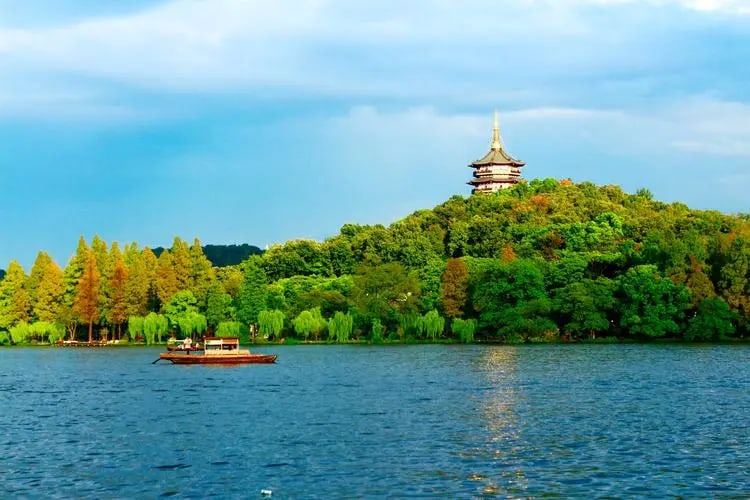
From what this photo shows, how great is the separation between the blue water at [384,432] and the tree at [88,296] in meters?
42.4

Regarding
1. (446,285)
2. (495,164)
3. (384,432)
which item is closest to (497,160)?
(495,164)

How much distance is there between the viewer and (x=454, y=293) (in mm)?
94312

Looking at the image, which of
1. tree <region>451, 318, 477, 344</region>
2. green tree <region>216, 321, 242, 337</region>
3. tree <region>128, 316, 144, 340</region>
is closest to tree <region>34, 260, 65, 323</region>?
tree <region>128, 316, 144, 340</region>

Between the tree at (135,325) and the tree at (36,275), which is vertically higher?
the tree at (36,275)

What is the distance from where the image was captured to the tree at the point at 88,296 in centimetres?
10044

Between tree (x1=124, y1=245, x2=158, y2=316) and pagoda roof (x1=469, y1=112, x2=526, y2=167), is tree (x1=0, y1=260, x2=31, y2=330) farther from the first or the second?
pagoda roof (x1=469, y1=112, x2=526, y2=167)

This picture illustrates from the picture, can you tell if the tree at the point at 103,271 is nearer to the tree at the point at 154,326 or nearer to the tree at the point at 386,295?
the tree at the point at 154,326

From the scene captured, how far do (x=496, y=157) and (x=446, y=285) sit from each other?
A: 6398 cm

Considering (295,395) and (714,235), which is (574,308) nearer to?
(714,235)

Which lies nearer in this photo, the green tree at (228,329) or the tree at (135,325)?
the green tree at (228,329)

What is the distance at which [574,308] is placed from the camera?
3423 inches

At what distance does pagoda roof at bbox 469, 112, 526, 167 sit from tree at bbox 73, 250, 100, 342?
7214 centimetres

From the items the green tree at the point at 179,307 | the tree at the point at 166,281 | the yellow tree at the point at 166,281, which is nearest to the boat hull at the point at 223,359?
the green tree at the point at 179,307

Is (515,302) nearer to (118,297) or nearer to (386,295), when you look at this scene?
(386,295)
